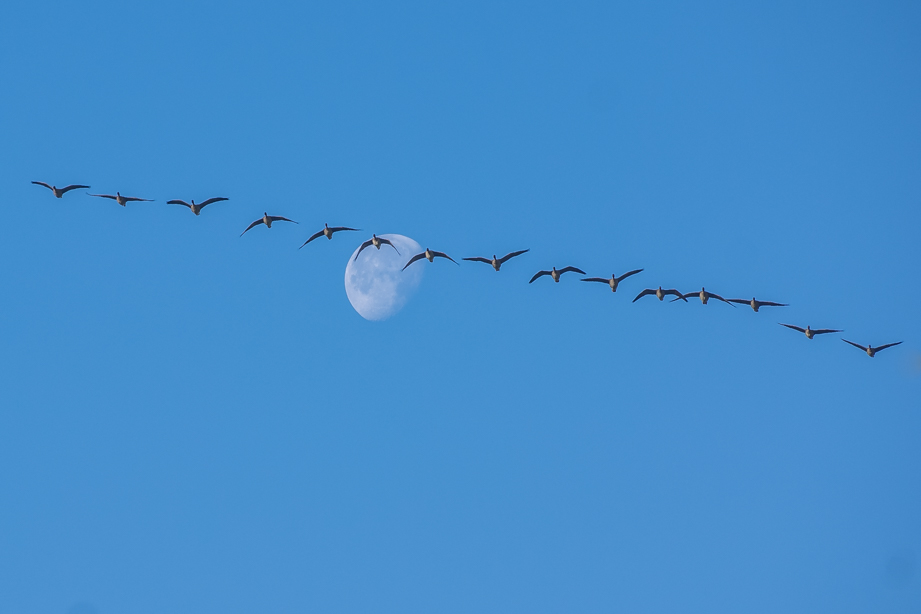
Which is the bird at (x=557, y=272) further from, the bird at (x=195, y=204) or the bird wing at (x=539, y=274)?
the bird at (x=195, y=204)

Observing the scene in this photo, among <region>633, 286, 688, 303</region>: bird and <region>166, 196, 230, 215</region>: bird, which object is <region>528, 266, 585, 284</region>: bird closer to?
<region>633, 286, 688, 303</region>: bird

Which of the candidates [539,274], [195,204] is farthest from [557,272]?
[195,204]

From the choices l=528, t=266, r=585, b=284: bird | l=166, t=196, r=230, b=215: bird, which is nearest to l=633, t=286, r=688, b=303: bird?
l=528, t=266, r=585, b=284: bird

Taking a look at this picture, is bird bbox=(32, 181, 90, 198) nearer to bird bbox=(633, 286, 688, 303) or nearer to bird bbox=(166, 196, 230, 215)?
bird bbox=(166, 196, 230, 215)

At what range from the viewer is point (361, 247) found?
5991 centimetres

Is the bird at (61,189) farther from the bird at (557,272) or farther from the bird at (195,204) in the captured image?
the bird at (557,272)

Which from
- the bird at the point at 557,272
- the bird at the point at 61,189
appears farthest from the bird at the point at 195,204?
the bird at the point at 557,272

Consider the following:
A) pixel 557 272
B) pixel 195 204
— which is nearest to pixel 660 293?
pixel 557 272

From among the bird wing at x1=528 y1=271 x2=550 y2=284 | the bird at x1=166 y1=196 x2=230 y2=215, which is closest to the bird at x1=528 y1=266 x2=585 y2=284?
the bird wing at x1=528 y1=271 x2=550 y2=284

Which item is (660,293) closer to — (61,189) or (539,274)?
(539,274)

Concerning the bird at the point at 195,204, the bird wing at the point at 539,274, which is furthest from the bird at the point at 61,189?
the bird wing at the point at 539,274

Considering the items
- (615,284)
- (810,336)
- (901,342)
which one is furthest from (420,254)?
(901,342)

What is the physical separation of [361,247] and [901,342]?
34.2 m

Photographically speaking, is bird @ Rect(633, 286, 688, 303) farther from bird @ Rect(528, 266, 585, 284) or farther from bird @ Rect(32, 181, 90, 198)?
bird @ Rect(32, 181, 90, 198)
